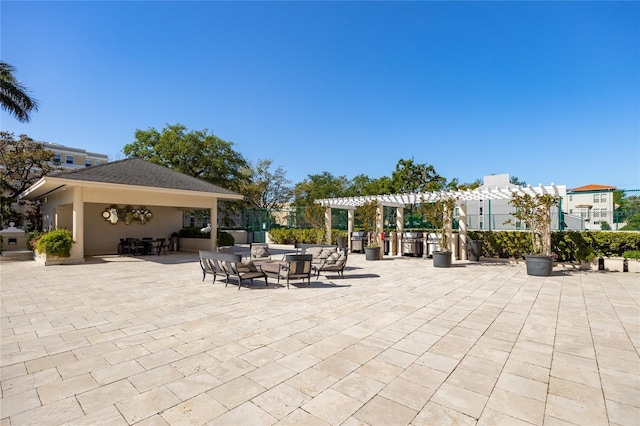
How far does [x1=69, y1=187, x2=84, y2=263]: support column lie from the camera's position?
37.7 feet

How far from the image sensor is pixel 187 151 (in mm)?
22984

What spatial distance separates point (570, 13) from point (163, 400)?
12604mm

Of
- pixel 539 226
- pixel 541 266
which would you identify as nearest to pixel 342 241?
pixel 539 226

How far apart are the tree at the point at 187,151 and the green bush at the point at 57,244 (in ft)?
42.1

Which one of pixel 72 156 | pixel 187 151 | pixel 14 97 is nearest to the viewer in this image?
pixel 14 97

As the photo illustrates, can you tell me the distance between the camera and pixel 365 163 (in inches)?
1564

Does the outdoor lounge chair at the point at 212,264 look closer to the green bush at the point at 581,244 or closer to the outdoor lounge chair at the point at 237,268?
the outdoor lounge chair at the point at 237,268

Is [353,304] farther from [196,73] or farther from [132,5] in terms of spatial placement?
[196,73]

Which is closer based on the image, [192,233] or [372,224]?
[372,224]

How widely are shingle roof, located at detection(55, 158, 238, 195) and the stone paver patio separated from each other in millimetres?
5721

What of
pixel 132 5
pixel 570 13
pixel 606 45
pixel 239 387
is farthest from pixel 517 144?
pixel 239 387

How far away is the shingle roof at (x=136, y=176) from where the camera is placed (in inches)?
467

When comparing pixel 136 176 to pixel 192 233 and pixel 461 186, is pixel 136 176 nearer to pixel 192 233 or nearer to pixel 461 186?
pixel 192 233

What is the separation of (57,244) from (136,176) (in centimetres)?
395
